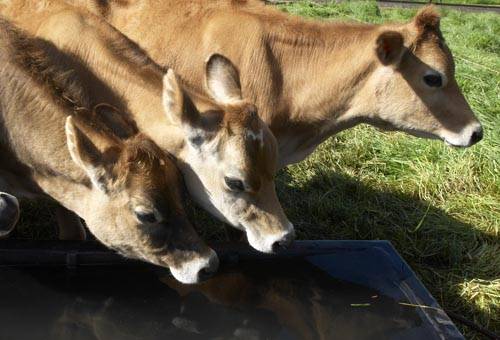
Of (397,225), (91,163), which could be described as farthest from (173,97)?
(397,225)

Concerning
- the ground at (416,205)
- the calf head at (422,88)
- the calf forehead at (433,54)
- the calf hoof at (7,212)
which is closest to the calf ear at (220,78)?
the calf head at (422,88)

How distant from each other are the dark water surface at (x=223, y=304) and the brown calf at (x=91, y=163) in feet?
0.86

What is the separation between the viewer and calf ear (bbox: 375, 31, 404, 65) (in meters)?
5.04

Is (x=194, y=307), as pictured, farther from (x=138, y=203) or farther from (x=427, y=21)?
(x=427, y=21)

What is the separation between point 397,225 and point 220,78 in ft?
8.21

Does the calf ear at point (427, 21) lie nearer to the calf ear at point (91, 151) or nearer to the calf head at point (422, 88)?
the calf head at point (422, 88)

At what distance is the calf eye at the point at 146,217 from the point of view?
3.80m

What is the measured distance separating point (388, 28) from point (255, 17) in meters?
1.11

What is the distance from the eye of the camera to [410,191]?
6.72 meters

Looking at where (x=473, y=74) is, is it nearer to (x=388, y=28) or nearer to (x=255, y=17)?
(x=388, y=28)

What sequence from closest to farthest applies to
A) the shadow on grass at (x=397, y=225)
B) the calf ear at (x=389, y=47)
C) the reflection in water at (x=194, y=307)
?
the reflection in water at (x=194, y=307) < the calf ear at (x=389, y=47) < the shadow on grass at (x=397, y=225)

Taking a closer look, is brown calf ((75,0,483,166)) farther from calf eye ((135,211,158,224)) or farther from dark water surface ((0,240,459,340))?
calf eye ((135,211,158,224))

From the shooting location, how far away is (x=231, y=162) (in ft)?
13.2

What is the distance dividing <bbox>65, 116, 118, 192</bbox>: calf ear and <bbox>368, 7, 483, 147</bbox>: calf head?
239 centimetres
